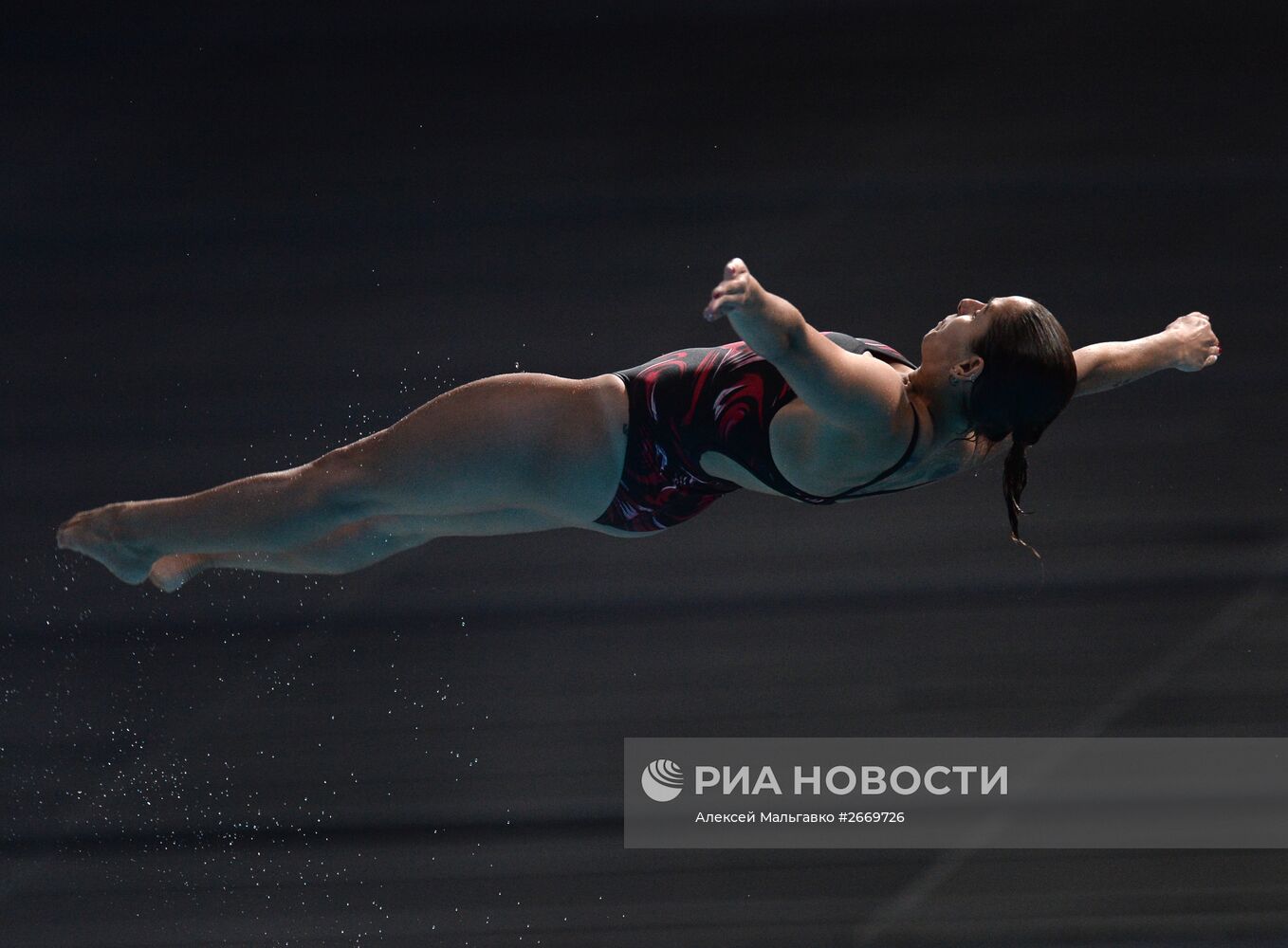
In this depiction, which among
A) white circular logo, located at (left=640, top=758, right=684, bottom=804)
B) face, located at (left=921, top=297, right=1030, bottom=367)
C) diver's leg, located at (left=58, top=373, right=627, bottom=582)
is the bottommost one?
white circular logo, located at (left=640, top=758, right=684, bottom=804)

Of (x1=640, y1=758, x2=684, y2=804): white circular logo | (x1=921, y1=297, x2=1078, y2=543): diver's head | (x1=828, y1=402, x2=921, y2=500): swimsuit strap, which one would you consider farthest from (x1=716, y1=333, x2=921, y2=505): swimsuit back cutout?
(x1=640, y1=758, x2=684, y2=804): white circular logo

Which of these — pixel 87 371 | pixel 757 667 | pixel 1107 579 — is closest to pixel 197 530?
pixel 87 371

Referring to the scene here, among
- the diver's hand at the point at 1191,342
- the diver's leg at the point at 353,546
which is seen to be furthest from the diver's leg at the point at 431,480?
the diver's hand at the point at 1191,342

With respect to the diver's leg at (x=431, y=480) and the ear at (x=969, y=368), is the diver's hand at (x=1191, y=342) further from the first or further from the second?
the diver's leg at (x=431, y=480)

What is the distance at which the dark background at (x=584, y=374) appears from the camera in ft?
9.79

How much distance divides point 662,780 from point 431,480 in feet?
4.93

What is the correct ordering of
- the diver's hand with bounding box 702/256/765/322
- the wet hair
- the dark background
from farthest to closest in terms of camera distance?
the dark background < the wet hair < the diver's hand with bounding box 702/256/765/322

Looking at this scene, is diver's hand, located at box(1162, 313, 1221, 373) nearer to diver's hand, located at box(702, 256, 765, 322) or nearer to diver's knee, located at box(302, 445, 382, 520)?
diver's hand, located at box(702, 256, 765, 322)

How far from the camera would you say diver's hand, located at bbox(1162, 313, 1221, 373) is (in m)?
1.92

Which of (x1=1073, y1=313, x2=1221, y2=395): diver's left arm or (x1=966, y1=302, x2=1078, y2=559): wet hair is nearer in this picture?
(x1=966, y1=302, x2=1078, y2=559): wet hair

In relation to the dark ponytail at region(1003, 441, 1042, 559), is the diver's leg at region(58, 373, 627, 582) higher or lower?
Result: higher

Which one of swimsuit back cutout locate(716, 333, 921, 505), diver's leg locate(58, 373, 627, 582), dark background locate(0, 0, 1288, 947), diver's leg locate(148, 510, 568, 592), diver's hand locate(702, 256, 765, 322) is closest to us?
diver's hand locate(702, 256, 765, 322)

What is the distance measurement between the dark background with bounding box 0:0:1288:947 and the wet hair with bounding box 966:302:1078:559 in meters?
1.46

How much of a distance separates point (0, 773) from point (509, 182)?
2.09m
